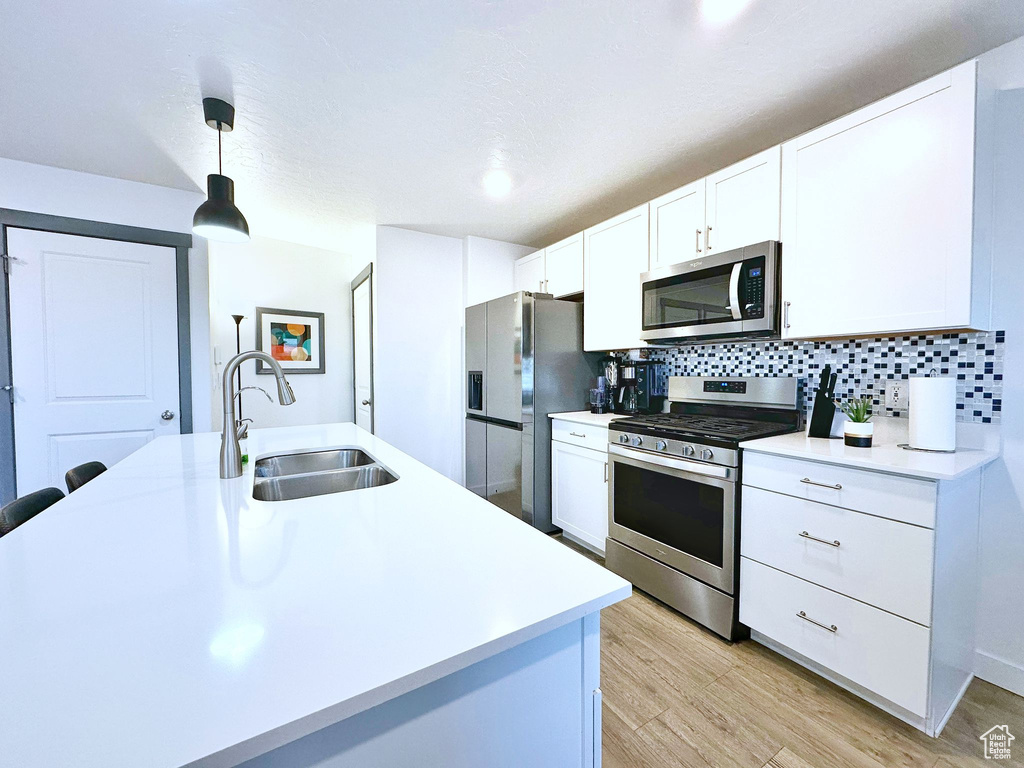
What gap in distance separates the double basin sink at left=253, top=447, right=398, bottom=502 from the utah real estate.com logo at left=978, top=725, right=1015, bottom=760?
2.07 meters

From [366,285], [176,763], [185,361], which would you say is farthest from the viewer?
[366,285]

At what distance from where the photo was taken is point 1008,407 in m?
1.58

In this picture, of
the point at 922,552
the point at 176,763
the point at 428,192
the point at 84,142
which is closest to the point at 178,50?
the point at 84,142

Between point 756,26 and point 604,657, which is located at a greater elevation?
point 756,26

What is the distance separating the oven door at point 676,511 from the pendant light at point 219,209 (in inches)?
83.4

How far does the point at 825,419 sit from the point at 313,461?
2291 mm

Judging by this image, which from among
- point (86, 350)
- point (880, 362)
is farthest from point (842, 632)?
point (86, 350)

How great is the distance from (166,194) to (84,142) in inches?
23.4

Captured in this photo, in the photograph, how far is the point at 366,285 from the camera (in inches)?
145

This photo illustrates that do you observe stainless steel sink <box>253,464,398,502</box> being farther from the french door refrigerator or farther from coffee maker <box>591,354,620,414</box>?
coffee maker <box>591,354,620,414</box>

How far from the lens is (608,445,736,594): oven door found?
186cm

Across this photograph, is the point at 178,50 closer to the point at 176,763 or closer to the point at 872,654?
the point at 176,763

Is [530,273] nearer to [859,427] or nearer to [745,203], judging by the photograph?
[745,203]

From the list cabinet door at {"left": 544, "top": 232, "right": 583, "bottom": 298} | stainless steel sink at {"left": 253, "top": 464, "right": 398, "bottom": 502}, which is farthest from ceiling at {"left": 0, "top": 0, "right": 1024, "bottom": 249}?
stainless steel sink at {"left": 253, "top": 464, "right": 398, "bottom": 502}
